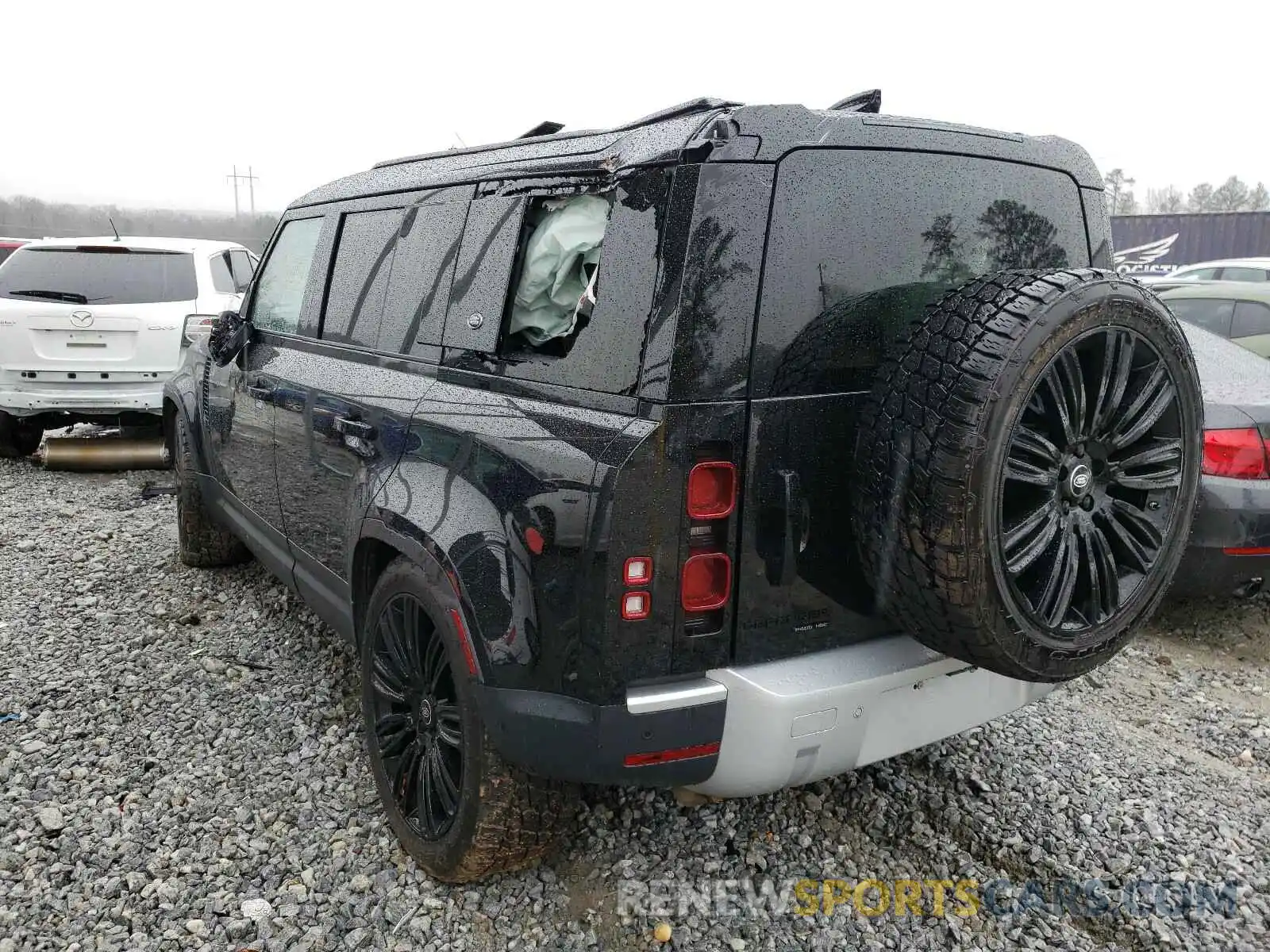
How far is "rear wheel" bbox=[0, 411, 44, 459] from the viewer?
7730 millimetres

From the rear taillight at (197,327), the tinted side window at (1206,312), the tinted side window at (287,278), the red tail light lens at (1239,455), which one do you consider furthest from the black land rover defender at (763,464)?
the tinted side window at (1206,312)

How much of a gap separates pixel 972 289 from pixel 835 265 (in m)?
0.30

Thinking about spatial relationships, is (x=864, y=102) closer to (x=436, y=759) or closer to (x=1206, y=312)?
(x=436, y=759)

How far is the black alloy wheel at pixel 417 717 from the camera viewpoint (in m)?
2.43

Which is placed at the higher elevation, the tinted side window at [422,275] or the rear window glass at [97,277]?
the tinted side window at [422,275]

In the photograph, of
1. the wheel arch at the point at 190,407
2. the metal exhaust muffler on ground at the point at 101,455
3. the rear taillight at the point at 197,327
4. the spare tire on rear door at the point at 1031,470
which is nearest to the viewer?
the spare tire on rear door at the point at 1031,470

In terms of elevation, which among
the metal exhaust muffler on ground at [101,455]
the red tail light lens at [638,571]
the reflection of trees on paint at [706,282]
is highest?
the reflection of trees on paint at [706,282]

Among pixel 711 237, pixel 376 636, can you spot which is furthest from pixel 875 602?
pixel 376 636

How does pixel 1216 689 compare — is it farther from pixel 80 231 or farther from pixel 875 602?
pixel 80 231

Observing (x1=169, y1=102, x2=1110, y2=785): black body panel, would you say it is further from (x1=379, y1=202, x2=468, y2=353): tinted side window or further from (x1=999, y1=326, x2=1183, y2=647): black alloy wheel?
(x1=999, y1=326, x2=1183, y2=647): black alloy wheel

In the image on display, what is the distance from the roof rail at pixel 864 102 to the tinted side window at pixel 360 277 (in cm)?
144

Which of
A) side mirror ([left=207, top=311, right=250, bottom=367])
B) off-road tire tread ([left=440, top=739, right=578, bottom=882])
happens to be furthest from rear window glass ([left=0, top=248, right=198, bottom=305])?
off-road tire tread ([left=440, top=739, right=578, bottom=882])

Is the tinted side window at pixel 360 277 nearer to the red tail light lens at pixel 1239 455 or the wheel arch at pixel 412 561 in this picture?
the wheel arch at pixel 412 561

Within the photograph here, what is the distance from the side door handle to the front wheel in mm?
426
